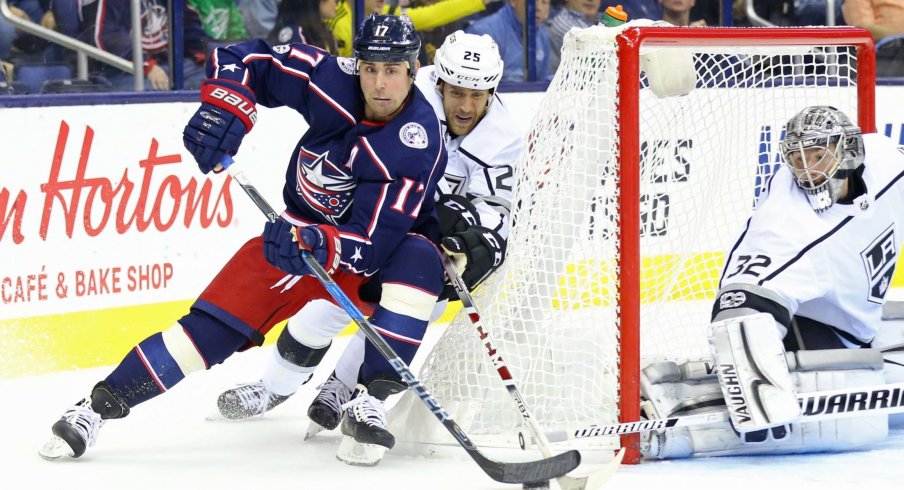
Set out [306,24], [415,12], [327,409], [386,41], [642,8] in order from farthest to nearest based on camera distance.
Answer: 1. [642,8]
2. [415,12]
3. [306,24]
4. [327,409]
5. [386,41]

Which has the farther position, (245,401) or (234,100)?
(245,401)

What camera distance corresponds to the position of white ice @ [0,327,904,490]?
2.86 m

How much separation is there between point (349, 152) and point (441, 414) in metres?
0.57

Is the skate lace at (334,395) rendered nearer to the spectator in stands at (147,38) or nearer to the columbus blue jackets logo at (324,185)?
the columbus blue jackets logo at (324,185)

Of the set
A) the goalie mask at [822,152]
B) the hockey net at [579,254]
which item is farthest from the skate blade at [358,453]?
the goalie mask at [822,152]

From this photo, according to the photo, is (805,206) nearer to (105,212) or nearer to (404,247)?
(404,247)

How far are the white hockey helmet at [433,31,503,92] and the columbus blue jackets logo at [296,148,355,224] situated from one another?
0.43 meters

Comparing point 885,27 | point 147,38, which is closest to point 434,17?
point 147,38

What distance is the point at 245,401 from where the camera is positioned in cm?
346

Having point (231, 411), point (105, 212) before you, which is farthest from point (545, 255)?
point (105, 212)

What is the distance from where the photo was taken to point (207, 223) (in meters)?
4.41

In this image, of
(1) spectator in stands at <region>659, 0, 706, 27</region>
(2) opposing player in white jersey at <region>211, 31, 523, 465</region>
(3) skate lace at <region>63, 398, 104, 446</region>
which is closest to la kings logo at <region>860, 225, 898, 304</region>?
(2) opposing player in white jersey at <region>211, 31, 523, 465</region>

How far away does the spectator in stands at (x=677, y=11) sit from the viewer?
5.88 m

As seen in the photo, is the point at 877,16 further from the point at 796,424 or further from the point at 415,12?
the point at 796,424
